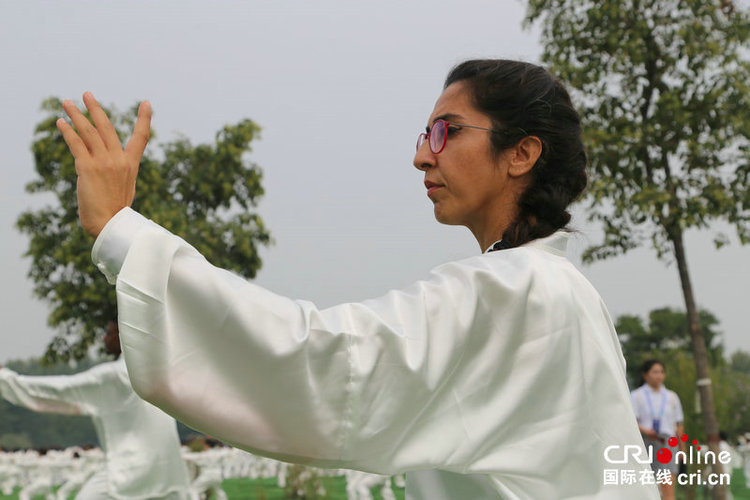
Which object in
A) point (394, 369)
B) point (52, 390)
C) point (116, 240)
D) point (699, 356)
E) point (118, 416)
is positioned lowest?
point (394, 369)

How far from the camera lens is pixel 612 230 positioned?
12.7 meters

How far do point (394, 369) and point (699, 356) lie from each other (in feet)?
37.8

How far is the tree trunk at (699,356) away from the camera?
12.4m

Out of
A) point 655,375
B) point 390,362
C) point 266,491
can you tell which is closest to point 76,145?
point 390,362

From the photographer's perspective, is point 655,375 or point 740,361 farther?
point 740,361

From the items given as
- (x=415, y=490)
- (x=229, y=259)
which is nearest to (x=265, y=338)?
(x=415, y=490)

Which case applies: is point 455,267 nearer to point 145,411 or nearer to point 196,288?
point 196,288

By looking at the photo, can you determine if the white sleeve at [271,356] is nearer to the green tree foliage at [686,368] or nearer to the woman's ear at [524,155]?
the woman's ear at [524,155]

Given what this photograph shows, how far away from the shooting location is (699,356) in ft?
41.0

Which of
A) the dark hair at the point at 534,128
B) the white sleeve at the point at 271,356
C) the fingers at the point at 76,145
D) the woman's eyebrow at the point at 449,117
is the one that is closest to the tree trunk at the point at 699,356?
the dark hair at the point at 534,128

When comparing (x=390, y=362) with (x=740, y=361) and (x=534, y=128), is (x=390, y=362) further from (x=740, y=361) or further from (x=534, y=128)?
(x=740, y=361)

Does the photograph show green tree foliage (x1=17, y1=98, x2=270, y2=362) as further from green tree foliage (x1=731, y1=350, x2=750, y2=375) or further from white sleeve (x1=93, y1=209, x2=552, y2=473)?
green tree foliage (x1=731, y1=350, x2=750, y2=375)

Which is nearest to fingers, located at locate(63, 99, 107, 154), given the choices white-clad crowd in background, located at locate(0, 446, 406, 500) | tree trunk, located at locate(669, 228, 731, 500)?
white-clad crowd in background, located at locate(0, 446, 406, 500)

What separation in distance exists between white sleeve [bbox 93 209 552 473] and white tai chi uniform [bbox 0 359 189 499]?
625 centimetres
